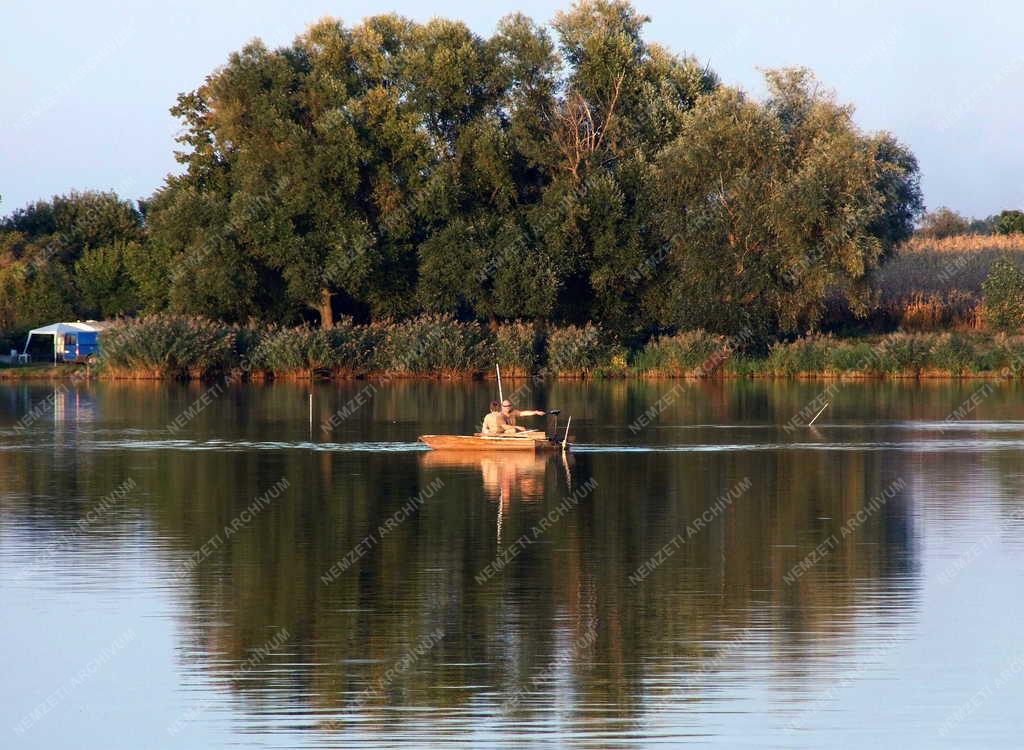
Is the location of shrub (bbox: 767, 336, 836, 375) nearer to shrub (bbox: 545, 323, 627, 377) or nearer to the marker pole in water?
shrub (bbox: 545, 323, 627, 377)

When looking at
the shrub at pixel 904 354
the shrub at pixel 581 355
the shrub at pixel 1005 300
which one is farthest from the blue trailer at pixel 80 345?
the shrub at pixel 1005 300

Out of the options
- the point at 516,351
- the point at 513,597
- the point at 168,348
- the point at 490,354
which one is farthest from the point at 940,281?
the point at 513,597

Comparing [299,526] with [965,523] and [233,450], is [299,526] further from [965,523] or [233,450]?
[233,450]

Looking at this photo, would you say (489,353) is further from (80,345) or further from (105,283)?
(105,283)

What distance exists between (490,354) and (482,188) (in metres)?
10.0

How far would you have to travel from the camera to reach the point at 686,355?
6388 cm

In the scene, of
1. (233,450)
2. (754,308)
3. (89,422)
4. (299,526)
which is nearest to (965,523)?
(299,526)

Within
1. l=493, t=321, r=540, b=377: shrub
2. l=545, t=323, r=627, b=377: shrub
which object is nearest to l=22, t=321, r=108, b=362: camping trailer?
l=493, t=321, r=540, b=377: shrub

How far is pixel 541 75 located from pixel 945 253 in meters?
27.6

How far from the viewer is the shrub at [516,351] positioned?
212ft

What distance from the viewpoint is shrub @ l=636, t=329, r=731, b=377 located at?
63375 millimetres

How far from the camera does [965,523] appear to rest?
73.3ft

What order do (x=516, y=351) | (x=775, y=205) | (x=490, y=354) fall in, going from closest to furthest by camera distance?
1. (x=775, y=205)
2. (x=516, y=351)
3. (x=490, y=354)

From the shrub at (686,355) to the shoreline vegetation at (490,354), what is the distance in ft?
0.13
